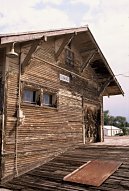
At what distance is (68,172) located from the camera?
8.15 meters

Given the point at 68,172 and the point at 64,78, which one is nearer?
the point at 68,172

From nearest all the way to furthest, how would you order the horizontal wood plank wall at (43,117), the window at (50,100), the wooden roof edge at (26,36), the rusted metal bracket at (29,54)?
the wooden roof edge at (26,36) < the horizontal wood plank wall at (43,117) < the rusted metal bracket at (29,54) < the window at (50,100)

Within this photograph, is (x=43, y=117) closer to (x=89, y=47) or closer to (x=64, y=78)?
(x=64, y=78)

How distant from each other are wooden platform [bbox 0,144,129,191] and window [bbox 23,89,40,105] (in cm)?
261

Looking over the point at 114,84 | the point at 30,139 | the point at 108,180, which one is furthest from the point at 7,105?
the point at 114,84

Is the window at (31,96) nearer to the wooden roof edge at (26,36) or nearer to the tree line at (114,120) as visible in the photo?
the wooden roof edge at (26,36)

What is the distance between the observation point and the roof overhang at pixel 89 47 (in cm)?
816

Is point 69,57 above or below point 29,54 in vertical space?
above

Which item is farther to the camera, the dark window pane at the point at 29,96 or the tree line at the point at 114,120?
the tree line at the point at 114,120

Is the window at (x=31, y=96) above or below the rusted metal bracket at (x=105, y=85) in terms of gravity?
below

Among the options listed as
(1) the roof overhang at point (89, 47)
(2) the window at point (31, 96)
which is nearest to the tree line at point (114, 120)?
(1) the roof overhang at point (89, 47)

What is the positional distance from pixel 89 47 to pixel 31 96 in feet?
17.1

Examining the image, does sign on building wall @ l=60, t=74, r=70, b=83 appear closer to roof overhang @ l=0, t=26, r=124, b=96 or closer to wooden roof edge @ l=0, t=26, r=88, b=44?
roof overhang @ l=0, t=26, r=124, b=96

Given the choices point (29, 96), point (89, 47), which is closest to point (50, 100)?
point (29, 96)
